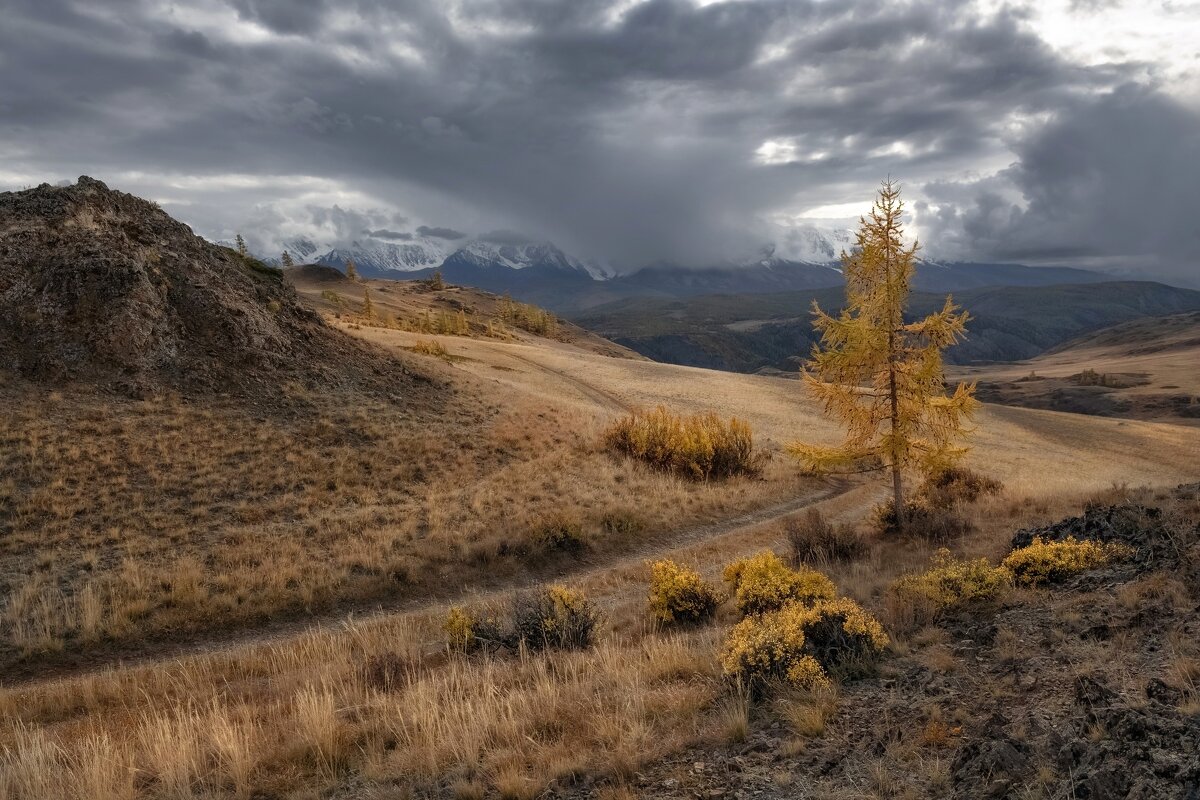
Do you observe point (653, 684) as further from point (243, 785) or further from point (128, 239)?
point (128, 239)

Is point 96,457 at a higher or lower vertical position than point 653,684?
higher

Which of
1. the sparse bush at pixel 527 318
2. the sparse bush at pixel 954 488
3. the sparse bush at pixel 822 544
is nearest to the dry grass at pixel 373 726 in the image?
the sparse bush at pixel 822 544

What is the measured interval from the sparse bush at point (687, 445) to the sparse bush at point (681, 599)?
14.2m

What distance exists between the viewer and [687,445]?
27.2m

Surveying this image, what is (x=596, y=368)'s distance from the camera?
56.3 m

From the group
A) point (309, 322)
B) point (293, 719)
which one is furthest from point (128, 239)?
point (293, 719)

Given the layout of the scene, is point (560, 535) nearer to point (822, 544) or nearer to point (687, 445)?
point (822, 544)

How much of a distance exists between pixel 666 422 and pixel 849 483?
8.61 meters

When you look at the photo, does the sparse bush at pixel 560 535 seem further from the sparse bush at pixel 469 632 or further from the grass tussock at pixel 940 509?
the grass tussock at pixel 940 509

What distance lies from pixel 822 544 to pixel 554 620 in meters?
8.75

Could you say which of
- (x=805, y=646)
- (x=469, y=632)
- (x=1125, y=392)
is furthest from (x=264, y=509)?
(x=1125, y=392)

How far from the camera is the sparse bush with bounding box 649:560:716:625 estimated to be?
38.1 ft

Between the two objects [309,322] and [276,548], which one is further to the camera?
[309,322]

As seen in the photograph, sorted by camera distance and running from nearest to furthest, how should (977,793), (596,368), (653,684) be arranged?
(977,793) < (653,684) < (596,368)
